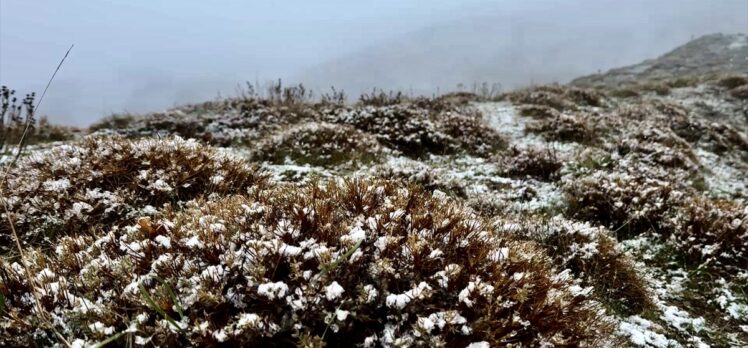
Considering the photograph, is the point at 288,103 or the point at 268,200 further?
the point at 288,103

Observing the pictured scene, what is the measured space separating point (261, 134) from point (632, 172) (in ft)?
26.6

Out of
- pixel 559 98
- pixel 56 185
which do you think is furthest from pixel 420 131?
pixel 559 98

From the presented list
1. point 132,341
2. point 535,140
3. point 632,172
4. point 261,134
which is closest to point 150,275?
point 132,341

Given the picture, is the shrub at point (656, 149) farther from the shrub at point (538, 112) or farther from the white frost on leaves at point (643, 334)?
the white frost on leaves at point (643, 334)

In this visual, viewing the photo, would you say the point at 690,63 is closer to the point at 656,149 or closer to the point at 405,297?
the point at 656,149

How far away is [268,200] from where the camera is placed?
344 centimetres

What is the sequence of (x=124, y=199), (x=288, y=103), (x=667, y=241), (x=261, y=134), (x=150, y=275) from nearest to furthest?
(x=150, y=275), (x=124, y=199), (x=667, y=241), (x=261, y=134), (x=288, y=103)

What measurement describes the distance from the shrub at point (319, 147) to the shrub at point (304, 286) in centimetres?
471

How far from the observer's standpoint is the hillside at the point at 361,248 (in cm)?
244

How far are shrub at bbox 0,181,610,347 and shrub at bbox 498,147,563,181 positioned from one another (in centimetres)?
473

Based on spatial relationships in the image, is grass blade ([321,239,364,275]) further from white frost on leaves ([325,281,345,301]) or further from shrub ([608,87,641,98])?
shrub ([608,87,641,98])

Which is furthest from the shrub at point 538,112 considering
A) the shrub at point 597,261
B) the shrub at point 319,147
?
the shrub at point 597,261

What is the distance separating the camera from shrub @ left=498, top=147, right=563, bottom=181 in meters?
7.67

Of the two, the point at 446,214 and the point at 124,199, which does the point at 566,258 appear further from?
the point at 124,199
